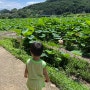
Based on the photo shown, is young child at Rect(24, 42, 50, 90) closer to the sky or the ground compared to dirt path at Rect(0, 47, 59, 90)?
closer to the sky

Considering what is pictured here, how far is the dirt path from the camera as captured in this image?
5.54 meters

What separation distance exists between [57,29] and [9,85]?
6.73 meters

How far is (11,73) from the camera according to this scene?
633 cm

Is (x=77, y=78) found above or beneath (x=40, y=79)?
beneath

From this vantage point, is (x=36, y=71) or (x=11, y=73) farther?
(x=11, y=73)

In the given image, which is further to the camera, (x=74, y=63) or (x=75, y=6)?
(x=75, y=6)

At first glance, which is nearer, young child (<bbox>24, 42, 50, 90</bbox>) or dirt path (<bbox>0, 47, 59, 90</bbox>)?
young child (<bbox>24, 42, 50, 90</bbox>)

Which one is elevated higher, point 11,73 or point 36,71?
point 36,71

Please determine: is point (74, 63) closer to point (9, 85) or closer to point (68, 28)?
point (9, 85)

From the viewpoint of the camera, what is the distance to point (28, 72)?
4219 millimetres

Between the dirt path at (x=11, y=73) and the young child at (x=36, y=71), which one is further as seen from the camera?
the dirt path at (x=11, y=73)

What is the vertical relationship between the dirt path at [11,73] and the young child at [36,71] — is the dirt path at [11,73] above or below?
below

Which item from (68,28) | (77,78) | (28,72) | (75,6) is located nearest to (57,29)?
(68,28)

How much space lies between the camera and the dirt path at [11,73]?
18.2 feet
